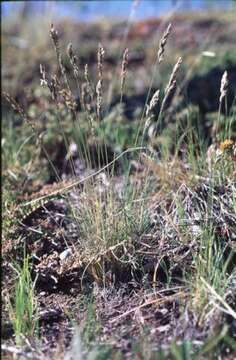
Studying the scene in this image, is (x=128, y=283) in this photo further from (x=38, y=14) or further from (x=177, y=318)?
(x=38, y=14)

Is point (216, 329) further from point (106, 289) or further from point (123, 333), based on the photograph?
point (106, 289)

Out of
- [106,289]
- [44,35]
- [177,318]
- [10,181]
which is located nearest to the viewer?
[177,318]

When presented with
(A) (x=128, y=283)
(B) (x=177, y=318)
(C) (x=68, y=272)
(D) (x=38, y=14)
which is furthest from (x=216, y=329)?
(D) (x=38, y=14)

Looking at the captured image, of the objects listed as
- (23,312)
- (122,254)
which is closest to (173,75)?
(122,254)

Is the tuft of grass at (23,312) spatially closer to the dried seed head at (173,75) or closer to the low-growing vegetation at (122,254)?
the low-growing vegetation at (122,254)

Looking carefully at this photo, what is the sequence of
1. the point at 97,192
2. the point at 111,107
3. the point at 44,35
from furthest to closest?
1. the point at 44,35
2. the point at 111,107
3. the point at 97,192

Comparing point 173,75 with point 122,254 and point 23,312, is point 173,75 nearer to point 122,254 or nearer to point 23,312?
point 122,254

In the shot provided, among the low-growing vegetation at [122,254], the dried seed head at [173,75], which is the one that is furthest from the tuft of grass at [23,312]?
the dried seed head at [173,75]

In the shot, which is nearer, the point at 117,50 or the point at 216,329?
the point at 216,329

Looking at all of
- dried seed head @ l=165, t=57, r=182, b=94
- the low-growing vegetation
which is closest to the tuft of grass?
the low-growing vegetation

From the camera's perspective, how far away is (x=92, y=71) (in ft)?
19.9

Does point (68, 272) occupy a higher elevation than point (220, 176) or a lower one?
lower

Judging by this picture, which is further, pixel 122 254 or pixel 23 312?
pixel 122 254

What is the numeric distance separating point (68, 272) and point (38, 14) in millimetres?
5569
